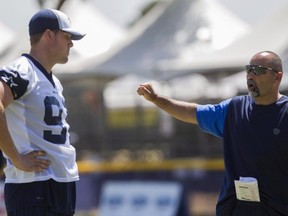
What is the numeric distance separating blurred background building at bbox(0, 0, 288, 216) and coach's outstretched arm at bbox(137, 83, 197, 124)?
6.75 m

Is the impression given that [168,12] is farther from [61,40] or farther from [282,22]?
[61,40]

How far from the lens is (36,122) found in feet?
17.6

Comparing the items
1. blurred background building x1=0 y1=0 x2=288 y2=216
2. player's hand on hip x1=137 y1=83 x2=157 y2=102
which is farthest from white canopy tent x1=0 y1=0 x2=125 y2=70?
player's hand on hip x1=137 y1=83 x2=157 y2=102

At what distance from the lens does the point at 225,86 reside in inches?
757

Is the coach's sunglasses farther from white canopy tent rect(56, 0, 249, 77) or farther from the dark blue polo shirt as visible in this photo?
white canopy tent rect(56, 0, 249, 77)

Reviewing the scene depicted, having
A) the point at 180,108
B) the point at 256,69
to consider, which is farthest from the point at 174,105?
the point at 256,69

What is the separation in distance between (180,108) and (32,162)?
4.14 ft

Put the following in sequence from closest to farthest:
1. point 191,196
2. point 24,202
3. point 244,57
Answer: point 24,202 → point 191,196 → point 244,57

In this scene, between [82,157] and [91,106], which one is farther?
[91,106]

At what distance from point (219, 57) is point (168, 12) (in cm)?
179

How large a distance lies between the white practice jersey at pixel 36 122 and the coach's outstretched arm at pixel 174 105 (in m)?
0.86

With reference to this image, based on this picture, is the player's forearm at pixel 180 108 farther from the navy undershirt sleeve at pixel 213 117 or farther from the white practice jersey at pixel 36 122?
the white practice jersey at pixel 36 122

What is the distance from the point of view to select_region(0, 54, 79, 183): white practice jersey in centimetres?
536

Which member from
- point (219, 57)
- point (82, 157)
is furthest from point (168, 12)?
point (82, 157)
